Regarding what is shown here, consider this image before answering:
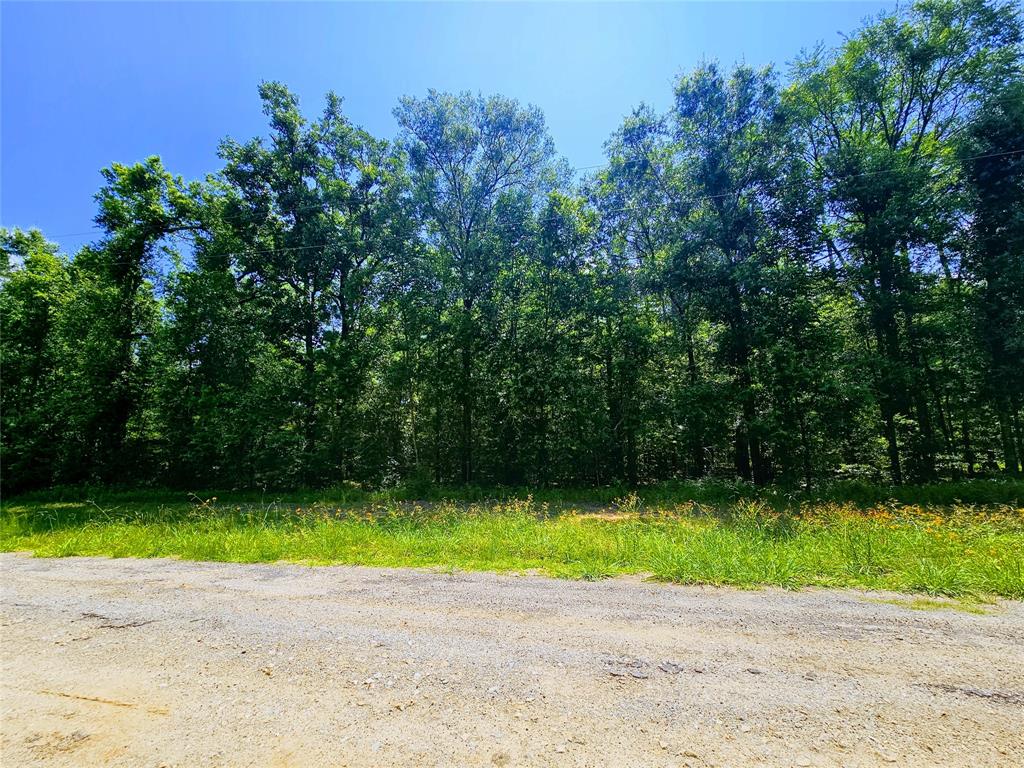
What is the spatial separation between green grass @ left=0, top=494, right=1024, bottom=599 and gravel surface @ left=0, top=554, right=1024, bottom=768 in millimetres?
703

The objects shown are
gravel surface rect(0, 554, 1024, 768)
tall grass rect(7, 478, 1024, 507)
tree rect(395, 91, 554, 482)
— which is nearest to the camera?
gravel surface rect(0, 554, 1024, 768)

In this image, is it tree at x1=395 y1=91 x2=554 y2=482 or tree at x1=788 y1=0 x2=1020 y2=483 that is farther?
tree at x1=395 y1=91 x2=554 y2=482

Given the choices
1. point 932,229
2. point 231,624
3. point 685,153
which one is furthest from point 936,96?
point 231,624

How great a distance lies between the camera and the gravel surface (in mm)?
2119

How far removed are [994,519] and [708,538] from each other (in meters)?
5.64

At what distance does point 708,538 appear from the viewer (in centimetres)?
617

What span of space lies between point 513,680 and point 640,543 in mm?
3738

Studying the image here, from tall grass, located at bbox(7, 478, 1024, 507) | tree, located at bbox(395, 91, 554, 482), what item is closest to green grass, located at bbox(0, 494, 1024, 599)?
tall grass, located at bbox(7, 478, 1024, 507)

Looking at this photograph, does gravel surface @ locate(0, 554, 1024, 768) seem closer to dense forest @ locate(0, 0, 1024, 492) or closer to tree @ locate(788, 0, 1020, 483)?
dense forest @ locate(0, 0, 1024, 492)

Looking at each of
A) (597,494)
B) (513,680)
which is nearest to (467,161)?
(597,494)

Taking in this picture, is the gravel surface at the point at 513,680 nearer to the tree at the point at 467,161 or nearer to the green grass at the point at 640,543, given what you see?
the green grass at the point at 640,543

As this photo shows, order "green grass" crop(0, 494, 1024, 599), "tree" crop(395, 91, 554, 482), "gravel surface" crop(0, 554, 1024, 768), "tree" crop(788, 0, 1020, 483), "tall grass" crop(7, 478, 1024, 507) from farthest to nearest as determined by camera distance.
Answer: "tree" crop(395, 91, 554, 482) < "tree" crop(788, 0, 1020, 483) < "tall grass" crop(7, 478, 1024, 507) < "green grass" crop(0, 494, 1024, 599) < "gravel surface" crop(0, 554, 1024, 768)

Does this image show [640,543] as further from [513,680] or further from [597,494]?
[597,494]

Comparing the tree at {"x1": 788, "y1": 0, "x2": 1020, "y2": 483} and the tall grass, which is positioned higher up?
the tree at {"x1": 788, "y1": 0, "x2": 1020, "y2": 483}
